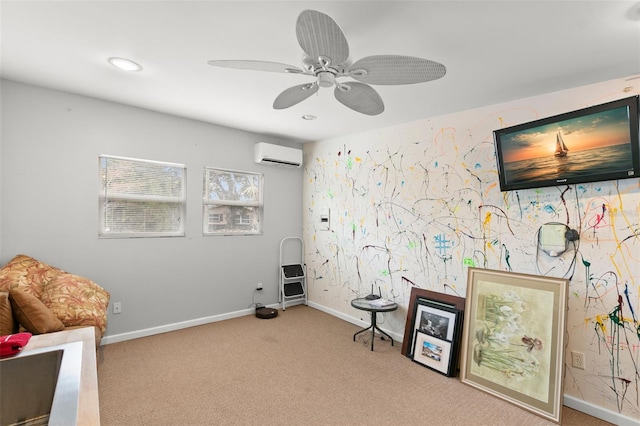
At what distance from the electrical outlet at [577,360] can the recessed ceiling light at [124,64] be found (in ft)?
13.0

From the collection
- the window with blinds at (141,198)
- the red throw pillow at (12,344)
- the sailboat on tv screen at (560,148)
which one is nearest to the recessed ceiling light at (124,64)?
the window with blinds at (141,198)

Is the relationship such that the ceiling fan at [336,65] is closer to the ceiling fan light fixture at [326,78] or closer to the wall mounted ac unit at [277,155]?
the ceiling fan light fixture at [326,78]

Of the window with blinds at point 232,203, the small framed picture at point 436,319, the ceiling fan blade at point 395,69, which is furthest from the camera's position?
the window with blinds at point 232,203

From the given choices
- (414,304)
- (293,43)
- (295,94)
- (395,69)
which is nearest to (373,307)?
(414,304)

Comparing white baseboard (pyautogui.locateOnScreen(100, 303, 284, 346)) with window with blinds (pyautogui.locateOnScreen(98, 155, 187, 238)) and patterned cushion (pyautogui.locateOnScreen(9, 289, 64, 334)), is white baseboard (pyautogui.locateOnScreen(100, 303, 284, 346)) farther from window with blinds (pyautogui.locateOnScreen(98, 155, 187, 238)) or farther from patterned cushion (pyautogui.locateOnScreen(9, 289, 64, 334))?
patterned cushion (pyautogui.locateOnScreen(9, 289, 64, 334))

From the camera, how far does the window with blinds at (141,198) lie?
10.5 ft

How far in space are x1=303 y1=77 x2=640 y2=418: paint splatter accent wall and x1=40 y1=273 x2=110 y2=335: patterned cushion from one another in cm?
274

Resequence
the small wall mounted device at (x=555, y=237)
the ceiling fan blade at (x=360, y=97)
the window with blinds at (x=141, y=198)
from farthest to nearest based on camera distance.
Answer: the window with blinds at (x=141, y=198), the small wall mounted device at (x=555, y=237), the ceiling fan blade at (x=360, y=97)

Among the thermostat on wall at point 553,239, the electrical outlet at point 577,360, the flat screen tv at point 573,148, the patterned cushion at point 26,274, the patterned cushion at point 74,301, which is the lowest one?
the electrical outlet at point 577,360

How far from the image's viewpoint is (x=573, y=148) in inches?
89.2

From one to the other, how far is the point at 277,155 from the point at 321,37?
9.72 feet

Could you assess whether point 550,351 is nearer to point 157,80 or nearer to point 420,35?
point 420,35

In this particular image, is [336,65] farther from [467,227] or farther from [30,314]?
[30,314]

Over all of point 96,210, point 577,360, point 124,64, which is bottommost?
point 577,360
